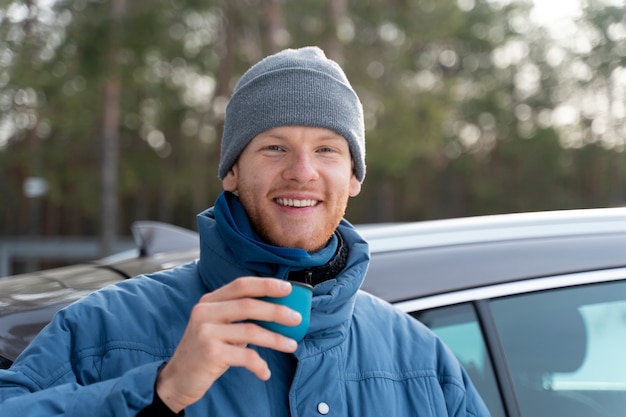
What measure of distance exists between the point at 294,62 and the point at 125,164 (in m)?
20.5

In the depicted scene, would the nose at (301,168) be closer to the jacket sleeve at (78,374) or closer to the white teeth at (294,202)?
the white teeth at (294,202)

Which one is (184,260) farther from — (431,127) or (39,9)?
(431,127)

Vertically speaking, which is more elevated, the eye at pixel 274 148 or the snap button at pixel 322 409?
the eye at pixel 274 148

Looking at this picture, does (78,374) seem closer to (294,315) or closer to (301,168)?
(294,315)

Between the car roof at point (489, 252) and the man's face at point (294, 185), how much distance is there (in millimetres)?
356

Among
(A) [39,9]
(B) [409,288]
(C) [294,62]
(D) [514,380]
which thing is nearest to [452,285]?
(B) [409,288]

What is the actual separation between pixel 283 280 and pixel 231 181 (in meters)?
0.46

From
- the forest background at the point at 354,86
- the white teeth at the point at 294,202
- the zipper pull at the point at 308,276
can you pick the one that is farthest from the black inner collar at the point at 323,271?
Result: the forest background at the point at 354,86

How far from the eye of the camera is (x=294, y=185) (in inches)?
69.4

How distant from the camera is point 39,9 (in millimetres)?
11797

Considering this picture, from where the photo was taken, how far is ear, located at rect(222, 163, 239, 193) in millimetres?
1894

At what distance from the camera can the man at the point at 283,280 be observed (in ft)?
5.26

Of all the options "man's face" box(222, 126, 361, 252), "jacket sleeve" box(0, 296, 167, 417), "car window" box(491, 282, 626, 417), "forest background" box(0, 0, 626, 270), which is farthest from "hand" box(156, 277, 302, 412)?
"forest background" box(0, 0, 626, 270)

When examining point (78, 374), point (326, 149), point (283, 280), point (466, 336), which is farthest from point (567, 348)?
point (78, 374)
